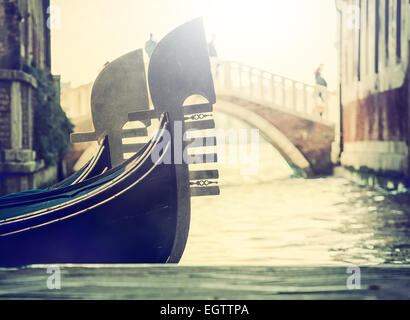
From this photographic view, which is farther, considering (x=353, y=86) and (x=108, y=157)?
(x=353, y=86)

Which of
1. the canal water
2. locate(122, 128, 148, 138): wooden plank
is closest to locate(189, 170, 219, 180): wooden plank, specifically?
locate(122, 128, 148, 138): wooden plank

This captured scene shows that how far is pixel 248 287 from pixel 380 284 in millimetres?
405

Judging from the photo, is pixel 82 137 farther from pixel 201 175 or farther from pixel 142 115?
pixel 201 175

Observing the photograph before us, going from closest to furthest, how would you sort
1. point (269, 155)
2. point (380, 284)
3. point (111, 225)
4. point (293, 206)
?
1. point (380, 284)
2. point (111, 225)
3. point (293, 206)
4. point (269, 155)

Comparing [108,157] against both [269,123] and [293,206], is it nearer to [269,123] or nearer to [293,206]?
[293,206]

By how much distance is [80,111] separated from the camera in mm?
6039

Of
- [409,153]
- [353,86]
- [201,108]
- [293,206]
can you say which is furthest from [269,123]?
[201,108]

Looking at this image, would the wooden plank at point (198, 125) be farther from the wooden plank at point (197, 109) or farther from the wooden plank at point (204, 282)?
the wooden plank at point (204, 282)

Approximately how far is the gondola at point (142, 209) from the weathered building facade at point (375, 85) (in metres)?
2.88

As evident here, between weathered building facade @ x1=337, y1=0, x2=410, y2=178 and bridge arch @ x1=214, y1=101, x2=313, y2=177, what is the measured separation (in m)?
0.74

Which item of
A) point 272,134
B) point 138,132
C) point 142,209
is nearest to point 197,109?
point 142,209

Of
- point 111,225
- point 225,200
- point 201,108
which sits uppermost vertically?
point 201,108

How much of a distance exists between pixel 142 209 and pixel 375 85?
3.98 metres

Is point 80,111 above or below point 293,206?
above
